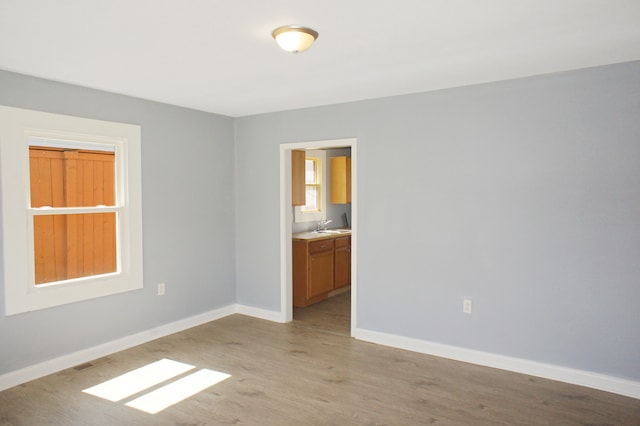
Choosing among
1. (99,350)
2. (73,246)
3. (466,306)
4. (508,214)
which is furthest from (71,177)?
(508,214)

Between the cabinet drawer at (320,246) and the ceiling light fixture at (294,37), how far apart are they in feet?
10.2

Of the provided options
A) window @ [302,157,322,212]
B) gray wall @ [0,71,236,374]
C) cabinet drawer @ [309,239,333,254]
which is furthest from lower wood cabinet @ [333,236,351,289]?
gray wall @ [0,71,236,374]

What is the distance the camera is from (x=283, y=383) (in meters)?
3.21

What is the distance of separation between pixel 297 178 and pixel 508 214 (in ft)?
8.64

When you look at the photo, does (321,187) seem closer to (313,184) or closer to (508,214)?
(313,184)

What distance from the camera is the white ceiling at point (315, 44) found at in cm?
206

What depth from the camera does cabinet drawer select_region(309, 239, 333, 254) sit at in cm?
524

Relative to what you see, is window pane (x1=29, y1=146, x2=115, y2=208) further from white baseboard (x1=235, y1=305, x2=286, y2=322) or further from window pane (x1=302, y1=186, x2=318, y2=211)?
window pane (x1=302, y1=186, x2=318, y2=211)

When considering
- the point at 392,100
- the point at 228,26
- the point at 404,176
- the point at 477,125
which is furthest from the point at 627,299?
the point at 228,26

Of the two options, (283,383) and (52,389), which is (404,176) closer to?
(283,383)

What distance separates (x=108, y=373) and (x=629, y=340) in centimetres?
389

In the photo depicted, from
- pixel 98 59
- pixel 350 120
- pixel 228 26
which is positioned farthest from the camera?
pixel 350 120

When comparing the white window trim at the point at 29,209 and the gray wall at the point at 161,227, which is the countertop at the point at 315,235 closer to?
the gray wall at the point at 161,227

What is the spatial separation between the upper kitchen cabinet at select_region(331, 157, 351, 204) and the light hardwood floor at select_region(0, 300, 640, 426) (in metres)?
2.89
